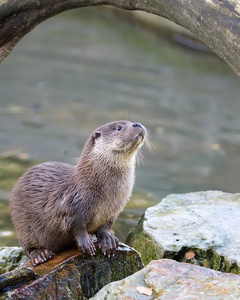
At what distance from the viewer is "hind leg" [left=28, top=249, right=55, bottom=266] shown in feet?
12.5

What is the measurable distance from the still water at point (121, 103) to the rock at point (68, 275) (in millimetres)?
1482

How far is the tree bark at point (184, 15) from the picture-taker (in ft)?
9.80

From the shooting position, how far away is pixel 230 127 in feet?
29.6

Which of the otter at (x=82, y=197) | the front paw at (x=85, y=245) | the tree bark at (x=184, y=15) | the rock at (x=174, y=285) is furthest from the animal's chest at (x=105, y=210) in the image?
the tree bark at (x=184, y=15)

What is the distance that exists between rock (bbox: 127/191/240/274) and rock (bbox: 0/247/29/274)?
0.77m

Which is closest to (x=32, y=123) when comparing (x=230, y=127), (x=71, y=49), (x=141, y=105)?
(x=141, y=105)

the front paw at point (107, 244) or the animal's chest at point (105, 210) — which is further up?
the animal's chest at point (105, 210)

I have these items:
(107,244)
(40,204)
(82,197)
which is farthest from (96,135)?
(107,244)

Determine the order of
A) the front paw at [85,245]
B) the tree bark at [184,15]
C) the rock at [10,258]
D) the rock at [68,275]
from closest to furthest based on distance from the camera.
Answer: the tree bark at [184,15] → the rock at [68,275] → the front paw at [85,245] → the rock at [10,258]

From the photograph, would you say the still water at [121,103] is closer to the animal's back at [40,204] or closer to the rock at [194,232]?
the rock at [194,232]

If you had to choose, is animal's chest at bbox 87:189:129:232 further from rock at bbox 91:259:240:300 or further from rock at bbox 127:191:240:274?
rock at bbox 91:259:240:300

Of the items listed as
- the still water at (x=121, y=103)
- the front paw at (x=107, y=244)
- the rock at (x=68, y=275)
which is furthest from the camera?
the still water at (x=121, y=103)

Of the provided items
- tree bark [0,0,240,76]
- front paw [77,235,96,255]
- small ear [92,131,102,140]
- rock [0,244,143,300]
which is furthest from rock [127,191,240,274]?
tree bark [0,0,240,76]

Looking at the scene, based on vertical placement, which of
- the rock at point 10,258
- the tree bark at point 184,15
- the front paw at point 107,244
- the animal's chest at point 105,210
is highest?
the tree bark at point 184,15
